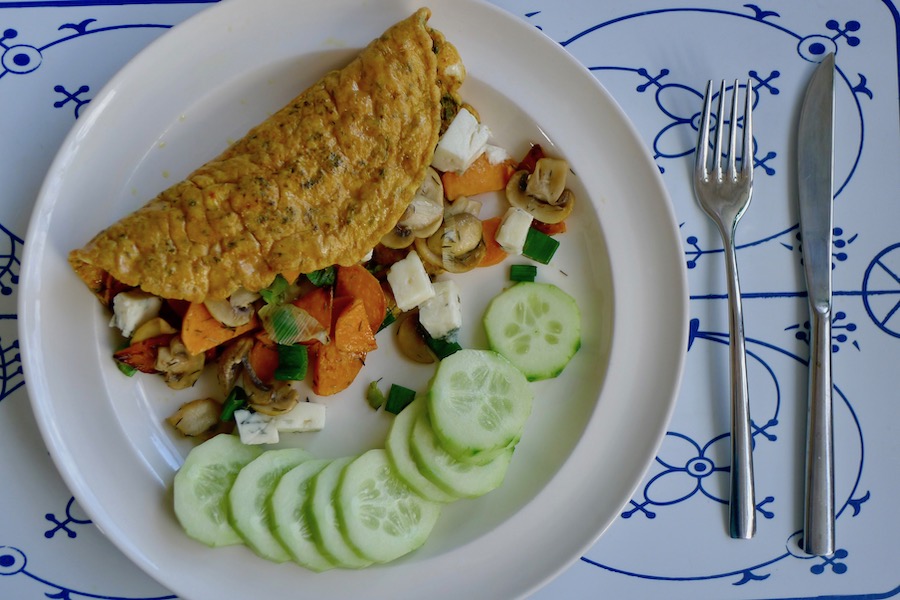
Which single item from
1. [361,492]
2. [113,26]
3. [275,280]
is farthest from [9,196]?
[361,492]

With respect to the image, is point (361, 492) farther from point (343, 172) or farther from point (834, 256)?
point (834, 256)

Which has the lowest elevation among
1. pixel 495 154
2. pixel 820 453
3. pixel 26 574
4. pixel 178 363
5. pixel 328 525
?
pixel 26 574

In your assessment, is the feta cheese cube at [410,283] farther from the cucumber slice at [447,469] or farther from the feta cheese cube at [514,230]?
the cucumber slice at [447,469]

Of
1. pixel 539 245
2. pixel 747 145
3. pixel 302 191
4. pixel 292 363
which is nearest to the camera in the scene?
pixel 302 191

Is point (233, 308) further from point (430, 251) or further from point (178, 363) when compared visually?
point (430, 251)

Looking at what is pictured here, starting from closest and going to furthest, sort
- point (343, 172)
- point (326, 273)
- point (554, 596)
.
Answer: point (343, 172), point (326, 273), point (554, 596)

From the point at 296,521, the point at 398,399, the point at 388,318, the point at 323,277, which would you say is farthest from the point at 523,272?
the point at 296,521

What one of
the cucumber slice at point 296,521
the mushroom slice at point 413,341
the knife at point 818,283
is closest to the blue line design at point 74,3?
the mushroom slice at point 413,341
